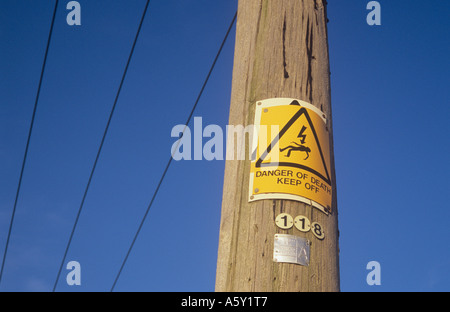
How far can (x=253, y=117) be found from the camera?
213cm

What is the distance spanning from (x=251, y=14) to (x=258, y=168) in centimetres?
77

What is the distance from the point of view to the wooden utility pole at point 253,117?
1.85 metres

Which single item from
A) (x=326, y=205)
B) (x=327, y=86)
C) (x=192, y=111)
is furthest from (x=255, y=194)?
(x=192, y=111)

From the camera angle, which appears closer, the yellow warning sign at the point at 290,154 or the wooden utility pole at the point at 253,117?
the wooden utility pole at the point at 253,117

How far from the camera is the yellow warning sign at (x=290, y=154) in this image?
1.97 metres

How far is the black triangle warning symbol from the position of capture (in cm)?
200

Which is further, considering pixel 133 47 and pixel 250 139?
pixel 133 47

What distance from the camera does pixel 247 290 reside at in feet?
5.95

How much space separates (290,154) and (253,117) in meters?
0.22

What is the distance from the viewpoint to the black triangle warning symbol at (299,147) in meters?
2.00

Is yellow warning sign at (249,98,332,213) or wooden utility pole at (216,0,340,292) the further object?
yellow warning sign at (249,98,332,213)

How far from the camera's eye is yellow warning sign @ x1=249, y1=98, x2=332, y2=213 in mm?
1972

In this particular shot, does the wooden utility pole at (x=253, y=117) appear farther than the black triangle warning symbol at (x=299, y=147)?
No
